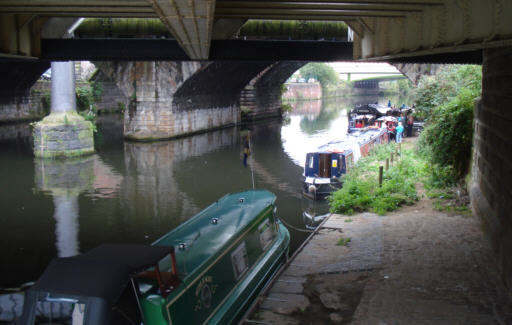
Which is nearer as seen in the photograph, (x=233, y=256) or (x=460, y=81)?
(x=233, y=256)

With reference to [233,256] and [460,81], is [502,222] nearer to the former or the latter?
[233,256]

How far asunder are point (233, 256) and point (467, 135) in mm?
7810

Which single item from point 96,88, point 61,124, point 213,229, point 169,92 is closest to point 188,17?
point 213,229

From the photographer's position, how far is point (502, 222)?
7676mm

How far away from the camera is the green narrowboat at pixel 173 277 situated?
197 inches

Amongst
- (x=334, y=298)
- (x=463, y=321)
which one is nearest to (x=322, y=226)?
(x=334, y=298)

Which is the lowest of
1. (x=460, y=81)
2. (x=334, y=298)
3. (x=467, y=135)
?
(x=334, y=298)

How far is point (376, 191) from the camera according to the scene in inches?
522

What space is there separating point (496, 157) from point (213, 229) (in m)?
4.44

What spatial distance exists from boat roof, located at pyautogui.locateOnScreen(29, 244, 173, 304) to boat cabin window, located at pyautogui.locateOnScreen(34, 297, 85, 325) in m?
0.09

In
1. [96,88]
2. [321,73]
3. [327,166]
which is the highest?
[321,73]

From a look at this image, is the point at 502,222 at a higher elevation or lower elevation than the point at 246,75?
lower

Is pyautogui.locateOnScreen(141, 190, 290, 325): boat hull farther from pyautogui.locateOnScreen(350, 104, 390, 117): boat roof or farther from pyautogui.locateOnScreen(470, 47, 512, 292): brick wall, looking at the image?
pyautogui.locateOnScreen(350, 104, 390, 117): boat roof

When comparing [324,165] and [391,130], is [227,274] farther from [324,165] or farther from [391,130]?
[391,130]
